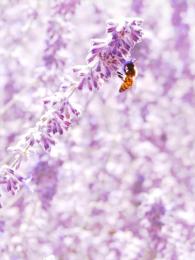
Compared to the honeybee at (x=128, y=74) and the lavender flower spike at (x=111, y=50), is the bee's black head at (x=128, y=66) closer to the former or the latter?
the honeybee at (x=128, y=74)

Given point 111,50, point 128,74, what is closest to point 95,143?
point 128,74

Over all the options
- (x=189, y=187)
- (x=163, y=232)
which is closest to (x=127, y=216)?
(x=189, y=187)

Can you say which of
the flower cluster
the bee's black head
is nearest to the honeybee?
the bee's black head

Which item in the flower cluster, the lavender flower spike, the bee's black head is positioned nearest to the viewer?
the lavender flower spike

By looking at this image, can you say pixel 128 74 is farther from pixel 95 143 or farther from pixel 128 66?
pixel 95 143

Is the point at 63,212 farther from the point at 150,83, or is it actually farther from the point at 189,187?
the point at 150,83

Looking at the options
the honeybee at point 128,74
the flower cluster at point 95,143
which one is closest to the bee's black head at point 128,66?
the honeybee at point 128,74

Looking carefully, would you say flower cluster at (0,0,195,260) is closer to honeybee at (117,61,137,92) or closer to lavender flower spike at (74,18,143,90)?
lavender flower spike at (74,18,143,90)

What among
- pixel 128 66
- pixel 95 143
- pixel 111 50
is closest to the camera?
pixel 111 50
